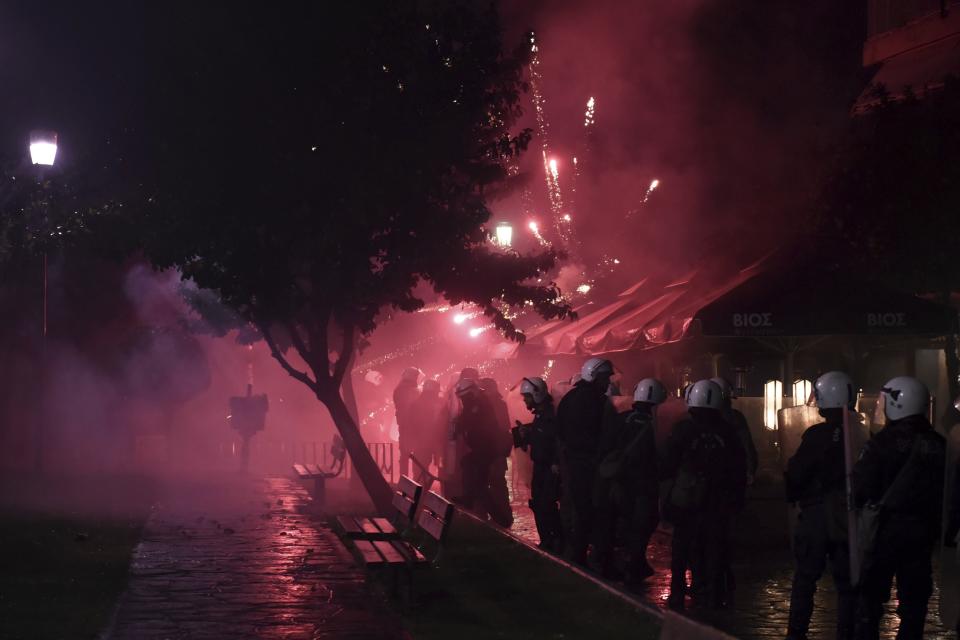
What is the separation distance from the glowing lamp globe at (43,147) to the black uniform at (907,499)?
1748cm

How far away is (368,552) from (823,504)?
12.8 ft

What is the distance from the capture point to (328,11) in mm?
16500

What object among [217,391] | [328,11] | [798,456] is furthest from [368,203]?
[217,391]

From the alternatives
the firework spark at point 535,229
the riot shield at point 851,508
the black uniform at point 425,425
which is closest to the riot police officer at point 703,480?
the riot shield at point 851,508

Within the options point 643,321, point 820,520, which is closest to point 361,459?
point 643,321

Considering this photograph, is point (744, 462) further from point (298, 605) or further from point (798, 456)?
point (298, 605)

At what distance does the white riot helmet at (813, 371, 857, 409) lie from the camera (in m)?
8.41

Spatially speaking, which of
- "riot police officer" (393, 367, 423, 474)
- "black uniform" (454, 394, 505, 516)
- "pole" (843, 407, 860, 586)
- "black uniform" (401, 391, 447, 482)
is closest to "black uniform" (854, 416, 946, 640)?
"pole" (843, 407, 860, 586)

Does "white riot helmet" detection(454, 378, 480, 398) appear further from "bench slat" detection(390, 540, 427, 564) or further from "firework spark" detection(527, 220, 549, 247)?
"firework spark" detection(527, 220, 549, 247)

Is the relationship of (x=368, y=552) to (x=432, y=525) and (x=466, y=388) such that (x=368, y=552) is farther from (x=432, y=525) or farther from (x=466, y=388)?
(x=466, y=388)

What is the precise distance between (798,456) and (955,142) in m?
9.05

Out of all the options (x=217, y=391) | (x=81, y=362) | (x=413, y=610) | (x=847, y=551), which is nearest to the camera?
(x=847, y=551)

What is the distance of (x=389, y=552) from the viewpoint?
1091cm

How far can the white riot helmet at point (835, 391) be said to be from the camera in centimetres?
841
